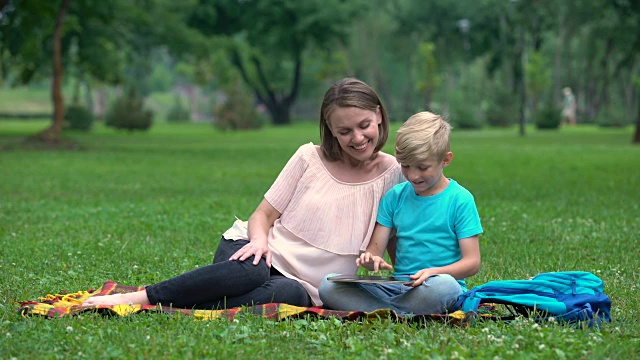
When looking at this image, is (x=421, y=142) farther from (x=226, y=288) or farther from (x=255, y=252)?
(x=226, y=288)

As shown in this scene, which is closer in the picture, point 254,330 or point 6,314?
point 254,330

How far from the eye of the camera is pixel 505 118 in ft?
208

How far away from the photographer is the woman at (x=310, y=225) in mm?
5867

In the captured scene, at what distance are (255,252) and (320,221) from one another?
0.48 m

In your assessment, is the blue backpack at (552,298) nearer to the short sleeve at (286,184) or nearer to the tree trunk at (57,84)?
the short sleeve at (286,184)

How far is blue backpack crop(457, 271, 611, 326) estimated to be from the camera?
5.41 metres

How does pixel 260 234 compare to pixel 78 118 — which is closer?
pixel 260 234

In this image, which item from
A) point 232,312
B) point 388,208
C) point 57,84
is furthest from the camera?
point 57,84

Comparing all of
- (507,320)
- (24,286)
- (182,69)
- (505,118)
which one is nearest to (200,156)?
(24,286)

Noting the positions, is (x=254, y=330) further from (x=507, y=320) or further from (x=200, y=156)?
(x=200, y=156)

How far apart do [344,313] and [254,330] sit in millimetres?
623

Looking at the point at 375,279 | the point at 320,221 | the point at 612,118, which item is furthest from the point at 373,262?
the point at 612,118

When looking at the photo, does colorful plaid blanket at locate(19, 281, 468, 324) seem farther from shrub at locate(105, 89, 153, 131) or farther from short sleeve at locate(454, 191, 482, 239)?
shrub at locate(105, 89, 153, 131)

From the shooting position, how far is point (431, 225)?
5.80 meters
